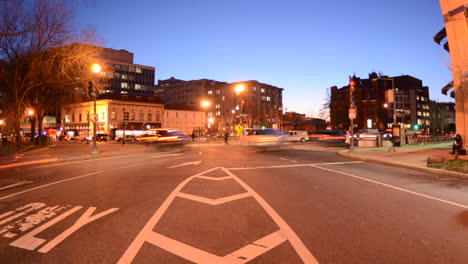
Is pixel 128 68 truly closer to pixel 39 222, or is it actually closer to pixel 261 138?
pixel 261 138

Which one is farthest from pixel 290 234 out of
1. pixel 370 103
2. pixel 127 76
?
pixel 127 76

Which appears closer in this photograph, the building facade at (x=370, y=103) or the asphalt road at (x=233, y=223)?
the asphalt road at (x=233, y=223)

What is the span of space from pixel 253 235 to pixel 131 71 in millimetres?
113830

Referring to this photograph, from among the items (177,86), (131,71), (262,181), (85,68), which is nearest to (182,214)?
(262,181)

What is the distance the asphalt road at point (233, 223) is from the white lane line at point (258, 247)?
0.05 feet

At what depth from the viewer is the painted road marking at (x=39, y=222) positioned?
4309 mm

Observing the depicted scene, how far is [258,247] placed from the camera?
4102mm

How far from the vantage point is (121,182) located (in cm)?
960

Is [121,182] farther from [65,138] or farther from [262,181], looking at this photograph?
[65,138]

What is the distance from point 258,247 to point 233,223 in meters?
1.11

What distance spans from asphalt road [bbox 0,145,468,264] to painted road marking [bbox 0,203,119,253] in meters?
0.02

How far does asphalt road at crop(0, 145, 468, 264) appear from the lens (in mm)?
3900

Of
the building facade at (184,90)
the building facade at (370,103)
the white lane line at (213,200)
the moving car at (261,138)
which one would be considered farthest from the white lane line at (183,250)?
the building facade at (184,90)

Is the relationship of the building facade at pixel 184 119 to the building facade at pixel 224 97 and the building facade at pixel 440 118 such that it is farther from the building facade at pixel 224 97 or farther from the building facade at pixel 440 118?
the building facade at pixel 440 118
